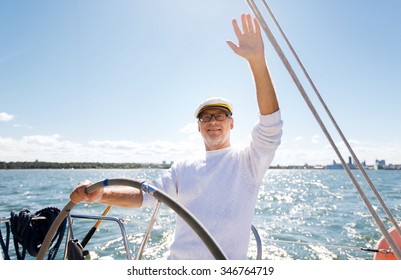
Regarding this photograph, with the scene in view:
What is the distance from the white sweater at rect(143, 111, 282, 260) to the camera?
1.80 metres

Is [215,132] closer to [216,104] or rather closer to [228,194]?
[216,104]

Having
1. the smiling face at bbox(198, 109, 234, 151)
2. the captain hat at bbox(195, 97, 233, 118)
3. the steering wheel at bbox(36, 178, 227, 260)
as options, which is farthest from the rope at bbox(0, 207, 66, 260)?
the captain hat at bbox(195, 97, 233, 118)

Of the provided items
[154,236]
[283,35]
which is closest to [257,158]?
[283,35]

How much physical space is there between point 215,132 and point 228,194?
1.50ft

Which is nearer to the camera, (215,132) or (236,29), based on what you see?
(236,29)

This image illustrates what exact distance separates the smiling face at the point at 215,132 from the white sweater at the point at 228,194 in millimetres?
119

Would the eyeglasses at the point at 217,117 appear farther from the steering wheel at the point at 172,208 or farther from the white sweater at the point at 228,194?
the steering wheel at the point at 172,208

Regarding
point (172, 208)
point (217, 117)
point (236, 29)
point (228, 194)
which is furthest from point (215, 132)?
point (172, 208)

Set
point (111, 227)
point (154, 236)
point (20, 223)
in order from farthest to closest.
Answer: point (111, 227) → point (154, 236) → point (20, 223)

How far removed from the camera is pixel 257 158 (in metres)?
1.85

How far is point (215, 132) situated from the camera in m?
2.10

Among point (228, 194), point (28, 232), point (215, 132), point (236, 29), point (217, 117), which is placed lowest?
point (28, 232)
